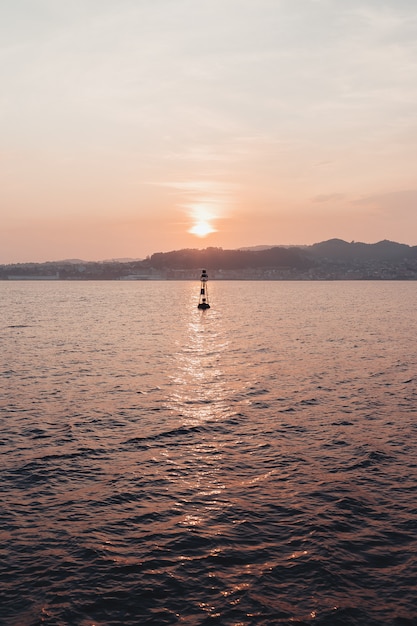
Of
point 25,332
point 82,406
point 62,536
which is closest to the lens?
point 62,536

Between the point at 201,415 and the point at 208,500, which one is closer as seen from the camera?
the point at 208,500

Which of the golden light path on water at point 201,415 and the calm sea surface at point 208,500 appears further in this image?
the golden light path on water at point 201,415

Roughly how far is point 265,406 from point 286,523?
1812 cm

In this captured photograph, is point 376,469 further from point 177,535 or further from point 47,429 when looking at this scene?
point 47,429

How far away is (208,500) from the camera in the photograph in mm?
21359

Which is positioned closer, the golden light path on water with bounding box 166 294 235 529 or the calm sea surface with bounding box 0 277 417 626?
the calm sea surface with bounding box 0 277 417 626

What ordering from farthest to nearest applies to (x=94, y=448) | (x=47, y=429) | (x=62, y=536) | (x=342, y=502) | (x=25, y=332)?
(x=25, y=332) < (x=47, y=429) < (x=94, y=448) < (x=342, y=502) < (x=62, y=536)

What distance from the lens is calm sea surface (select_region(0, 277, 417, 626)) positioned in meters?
14.9

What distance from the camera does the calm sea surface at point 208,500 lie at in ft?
49.0

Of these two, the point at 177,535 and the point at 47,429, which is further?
the point at 47,429

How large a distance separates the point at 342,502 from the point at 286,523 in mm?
3157

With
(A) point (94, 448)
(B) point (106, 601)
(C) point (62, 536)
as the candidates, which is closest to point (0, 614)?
(B) point (106, 601)

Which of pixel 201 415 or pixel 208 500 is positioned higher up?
pixel 201 415

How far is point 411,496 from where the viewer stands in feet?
71.1
